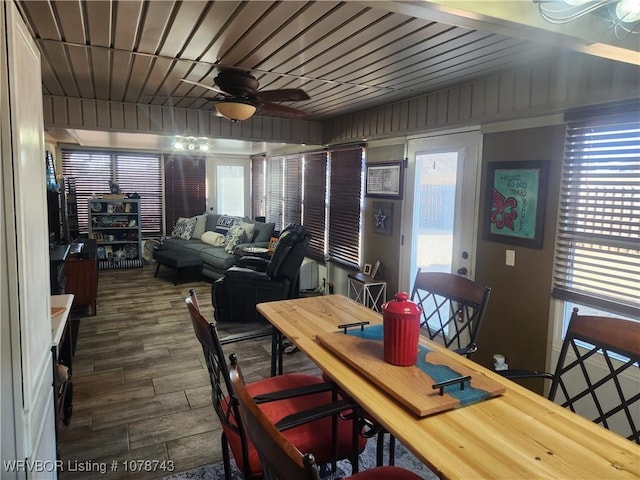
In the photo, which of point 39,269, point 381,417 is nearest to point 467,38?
point 381,417

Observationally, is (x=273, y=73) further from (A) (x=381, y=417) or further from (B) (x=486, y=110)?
(A) (x=381, y=417)

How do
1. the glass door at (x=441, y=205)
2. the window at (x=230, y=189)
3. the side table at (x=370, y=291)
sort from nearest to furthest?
the glass door at (x=441, y=205) → the side table at (x=370, y=291) → the window at (x=230, y=189)

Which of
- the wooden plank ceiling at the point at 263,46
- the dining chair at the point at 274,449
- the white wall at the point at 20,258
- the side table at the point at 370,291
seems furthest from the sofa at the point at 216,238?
the dining chair at the point at 274,449

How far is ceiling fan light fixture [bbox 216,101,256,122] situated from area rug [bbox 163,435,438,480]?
84.8 inches

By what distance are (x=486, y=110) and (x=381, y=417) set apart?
2.51m

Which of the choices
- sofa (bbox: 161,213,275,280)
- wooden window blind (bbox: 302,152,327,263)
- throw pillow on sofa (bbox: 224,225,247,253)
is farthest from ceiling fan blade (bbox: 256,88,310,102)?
throw pillow on sofa (bbox: 224,225,247,253)

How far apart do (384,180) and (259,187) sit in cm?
426

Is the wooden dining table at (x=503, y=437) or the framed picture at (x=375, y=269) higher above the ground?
the wooden dining table at (x=503, y=437)

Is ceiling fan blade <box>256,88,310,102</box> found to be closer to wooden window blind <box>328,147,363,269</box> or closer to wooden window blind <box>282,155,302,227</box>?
wooden window blind <box>328,147,363,269</box>

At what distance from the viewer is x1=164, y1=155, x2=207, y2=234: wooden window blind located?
7977 millimetres

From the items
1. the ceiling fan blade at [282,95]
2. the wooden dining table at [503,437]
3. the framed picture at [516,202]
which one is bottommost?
the wooden dining table at [503,437]

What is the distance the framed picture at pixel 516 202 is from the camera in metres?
2.67

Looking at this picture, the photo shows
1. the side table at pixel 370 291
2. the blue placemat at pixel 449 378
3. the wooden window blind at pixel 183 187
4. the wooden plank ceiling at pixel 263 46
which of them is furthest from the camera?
the wooden window blind at pixel 183 187

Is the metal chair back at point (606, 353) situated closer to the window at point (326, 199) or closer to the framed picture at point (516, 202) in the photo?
the framed picture at point (516, 202)
